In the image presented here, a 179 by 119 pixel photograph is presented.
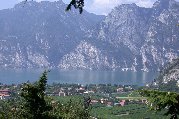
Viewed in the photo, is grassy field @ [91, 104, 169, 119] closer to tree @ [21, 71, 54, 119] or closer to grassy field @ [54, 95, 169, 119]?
grassy field @ [54, 95, 169, 119]

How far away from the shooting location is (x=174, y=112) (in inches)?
278

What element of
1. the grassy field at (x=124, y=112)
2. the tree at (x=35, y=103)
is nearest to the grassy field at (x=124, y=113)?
the grassy field at (x=124, y=112)

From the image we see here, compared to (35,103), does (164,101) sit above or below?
above

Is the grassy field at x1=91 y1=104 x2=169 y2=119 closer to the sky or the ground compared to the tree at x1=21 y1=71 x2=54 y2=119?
closer to the ground

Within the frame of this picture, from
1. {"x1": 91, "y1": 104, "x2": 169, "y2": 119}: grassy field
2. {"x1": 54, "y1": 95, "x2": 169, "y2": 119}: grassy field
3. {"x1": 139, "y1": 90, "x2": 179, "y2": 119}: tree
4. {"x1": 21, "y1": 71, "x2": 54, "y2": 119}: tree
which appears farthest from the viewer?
{"x1": 54, "y1": 95, "x2": 169, "y2": 119}: grassy field

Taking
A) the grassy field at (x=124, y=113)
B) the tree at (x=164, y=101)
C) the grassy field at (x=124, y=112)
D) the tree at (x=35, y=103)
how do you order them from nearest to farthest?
the tree at (x=164, y=101)
the tree at (x=35, y=103)
the grassy field at (x=124, y=113)
the grassy field at (x=124, y=112)

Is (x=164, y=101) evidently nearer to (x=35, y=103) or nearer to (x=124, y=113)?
(x=35, y=103)

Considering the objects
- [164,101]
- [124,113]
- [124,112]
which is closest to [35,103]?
[164,101]

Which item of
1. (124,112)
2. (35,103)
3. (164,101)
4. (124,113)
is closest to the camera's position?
(164,101)

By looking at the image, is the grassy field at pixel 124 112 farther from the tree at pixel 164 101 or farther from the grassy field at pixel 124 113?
the tree at pixel 164 101

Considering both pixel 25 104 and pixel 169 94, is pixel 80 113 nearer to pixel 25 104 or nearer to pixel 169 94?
pixel 25 104

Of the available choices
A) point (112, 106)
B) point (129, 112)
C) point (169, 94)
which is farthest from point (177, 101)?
point (112, 106)

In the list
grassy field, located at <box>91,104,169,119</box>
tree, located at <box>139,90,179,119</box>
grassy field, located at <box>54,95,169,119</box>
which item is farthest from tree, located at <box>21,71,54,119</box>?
grassy field, located at <box>91,104,169,119</box>

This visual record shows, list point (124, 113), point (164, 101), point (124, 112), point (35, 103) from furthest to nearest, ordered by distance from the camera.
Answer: point (124, 112) < point (124, 113) < point (35, 103) < point (164, 101)
